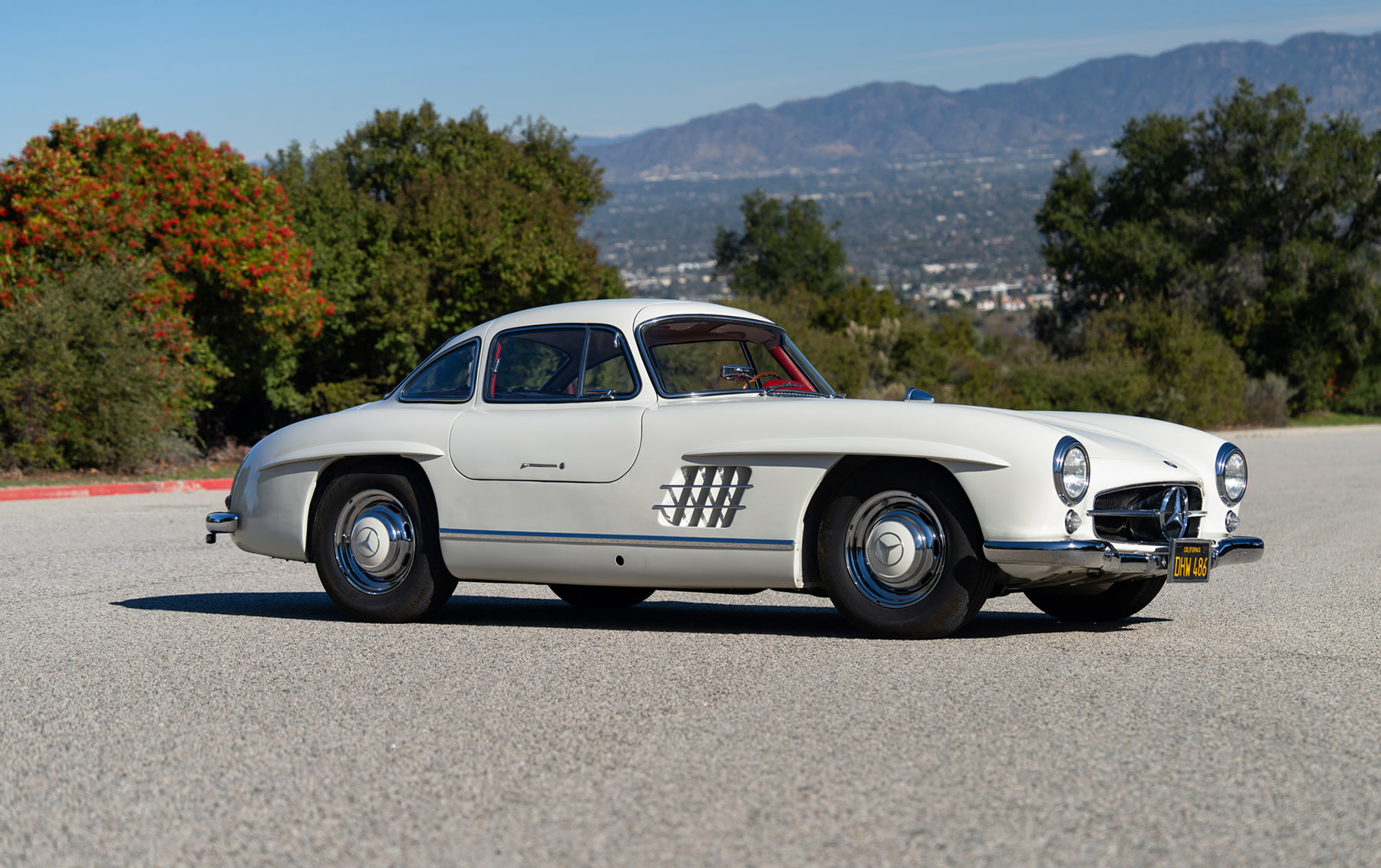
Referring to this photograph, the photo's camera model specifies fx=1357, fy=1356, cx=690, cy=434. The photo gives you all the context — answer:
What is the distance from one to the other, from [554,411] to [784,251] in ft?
284

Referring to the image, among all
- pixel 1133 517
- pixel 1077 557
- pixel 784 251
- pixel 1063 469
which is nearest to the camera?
pixel 1077 557

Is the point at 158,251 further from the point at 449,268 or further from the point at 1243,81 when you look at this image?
the point at 1243,81

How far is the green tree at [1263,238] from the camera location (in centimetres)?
4469

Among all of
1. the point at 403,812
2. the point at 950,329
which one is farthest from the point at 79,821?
the point at 950,329

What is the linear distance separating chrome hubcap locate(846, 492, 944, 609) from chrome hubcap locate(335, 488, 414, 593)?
2.44 meters

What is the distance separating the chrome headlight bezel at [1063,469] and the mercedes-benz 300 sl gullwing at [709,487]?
0.01m

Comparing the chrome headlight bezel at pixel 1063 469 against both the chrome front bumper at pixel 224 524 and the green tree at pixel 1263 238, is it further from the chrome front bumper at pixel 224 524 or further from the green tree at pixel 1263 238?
the green tree at pixel 1263 238

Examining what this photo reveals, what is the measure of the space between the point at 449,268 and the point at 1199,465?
2969cm

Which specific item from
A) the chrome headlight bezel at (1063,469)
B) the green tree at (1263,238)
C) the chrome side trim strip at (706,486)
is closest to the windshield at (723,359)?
the chrome side trim strip at (706,486)

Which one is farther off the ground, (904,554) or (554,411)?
(554,411)

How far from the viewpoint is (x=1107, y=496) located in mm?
6004

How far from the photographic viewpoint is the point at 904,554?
5.99 m

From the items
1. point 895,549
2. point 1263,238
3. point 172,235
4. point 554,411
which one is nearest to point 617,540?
point 554,411

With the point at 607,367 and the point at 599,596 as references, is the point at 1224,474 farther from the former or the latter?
the point at 599,596
